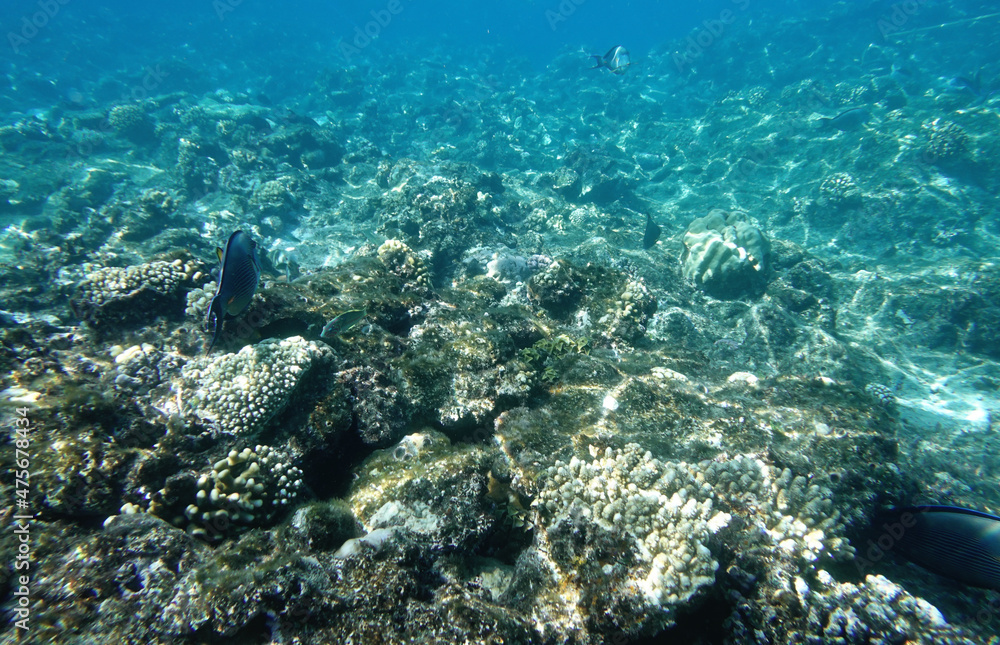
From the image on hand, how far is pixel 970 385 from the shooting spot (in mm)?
8234

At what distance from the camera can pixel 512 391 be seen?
15.8 ft

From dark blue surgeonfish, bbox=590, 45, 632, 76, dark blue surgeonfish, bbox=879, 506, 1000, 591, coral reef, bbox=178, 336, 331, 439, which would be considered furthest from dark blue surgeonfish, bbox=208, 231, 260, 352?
dark blue surgeonfish, bbox=590, 45, 632, 76

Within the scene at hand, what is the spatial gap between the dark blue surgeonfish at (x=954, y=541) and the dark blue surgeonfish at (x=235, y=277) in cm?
595

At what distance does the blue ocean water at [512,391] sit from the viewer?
2709 millimetres

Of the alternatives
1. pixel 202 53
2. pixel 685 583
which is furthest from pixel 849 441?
pixel 202 53

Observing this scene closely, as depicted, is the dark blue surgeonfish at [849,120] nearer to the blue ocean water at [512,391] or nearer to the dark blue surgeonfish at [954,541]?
the blue ocean water at [512,391]

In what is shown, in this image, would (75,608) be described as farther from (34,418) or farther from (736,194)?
(736,194)

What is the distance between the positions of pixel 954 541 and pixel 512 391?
Answer: 4180 mm

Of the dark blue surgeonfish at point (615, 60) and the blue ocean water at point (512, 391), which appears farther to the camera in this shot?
the dark blue surgeonfish at point (615, 60)

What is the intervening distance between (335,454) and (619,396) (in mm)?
3478

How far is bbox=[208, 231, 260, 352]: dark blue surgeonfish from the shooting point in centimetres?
264

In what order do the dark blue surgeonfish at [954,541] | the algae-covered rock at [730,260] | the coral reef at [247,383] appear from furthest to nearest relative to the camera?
1. the algae-covered rock at [730,260]
2. the coral reef at [247,383]
3. the dark blue surgeonfish at [954,541]

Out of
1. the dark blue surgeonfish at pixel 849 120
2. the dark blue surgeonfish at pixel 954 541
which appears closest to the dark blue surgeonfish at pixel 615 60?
the dark blue surgeonfish at pixel 954 541

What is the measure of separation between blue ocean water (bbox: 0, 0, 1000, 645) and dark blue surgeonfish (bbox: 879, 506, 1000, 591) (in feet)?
0.08
